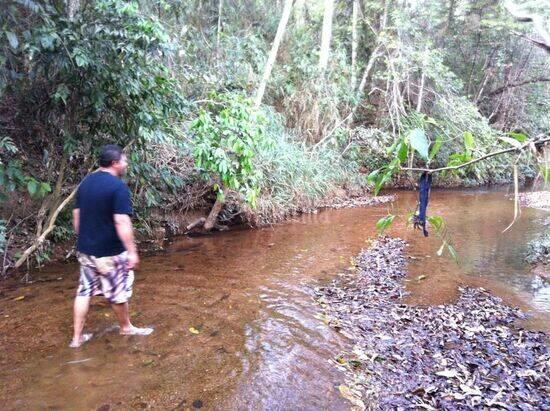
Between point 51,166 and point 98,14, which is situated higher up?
point 98,14

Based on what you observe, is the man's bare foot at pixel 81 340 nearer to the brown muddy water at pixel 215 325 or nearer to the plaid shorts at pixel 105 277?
the brown muddy water at pixel 215 325

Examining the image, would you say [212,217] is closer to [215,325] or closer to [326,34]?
[215,325]

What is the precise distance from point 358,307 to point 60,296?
374cm

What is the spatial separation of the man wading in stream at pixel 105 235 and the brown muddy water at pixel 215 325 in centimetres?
54

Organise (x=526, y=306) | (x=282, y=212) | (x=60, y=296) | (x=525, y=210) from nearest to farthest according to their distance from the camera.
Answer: (x=60, y=296) → (x=526, y=306) → (x=282, y=212) → (x=525, y=210)

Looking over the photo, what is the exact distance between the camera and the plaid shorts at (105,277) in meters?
3.60

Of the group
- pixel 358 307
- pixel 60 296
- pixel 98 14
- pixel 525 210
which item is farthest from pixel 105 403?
pixel 525 210

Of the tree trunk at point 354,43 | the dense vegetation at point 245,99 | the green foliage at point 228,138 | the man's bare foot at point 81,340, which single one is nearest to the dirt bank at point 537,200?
the dense vegetation at point 245,99

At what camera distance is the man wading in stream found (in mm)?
3508

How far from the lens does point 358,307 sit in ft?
16.7

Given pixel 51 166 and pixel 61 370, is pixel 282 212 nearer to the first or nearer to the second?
pixel 51 166

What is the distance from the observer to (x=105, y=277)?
3.65m

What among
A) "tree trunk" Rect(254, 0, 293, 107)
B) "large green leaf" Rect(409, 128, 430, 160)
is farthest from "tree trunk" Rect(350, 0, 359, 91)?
"large green leaf" Rect(409, 128, 430, 160)

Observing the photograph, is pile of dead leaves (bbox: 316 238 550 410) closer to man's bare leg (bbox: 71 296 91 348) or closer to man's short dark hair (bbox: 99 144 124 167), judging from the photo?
man's bare leg (bbox: 71 296 91 348)
